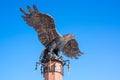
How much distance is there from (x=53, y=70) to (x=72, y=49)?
2.58 meters

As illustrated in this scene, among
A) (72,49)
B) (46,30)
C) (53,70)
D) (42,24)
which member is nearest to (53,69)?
(53,70)

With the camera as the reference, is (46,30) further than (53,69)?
Yes

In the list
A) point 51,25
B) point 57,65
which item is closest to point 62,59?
point 57,65

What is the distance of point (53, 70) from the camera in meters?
21.2

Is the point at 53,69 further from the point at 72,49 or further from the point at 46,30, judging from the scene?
the point at 72,49

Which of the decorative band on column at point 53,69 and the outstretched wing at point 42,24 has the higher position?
the outstretched wing at point 42,24

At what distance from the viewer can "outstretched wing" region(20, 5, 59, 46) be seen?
21.9 m

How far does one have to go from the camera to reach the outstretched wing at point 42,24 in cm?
2194

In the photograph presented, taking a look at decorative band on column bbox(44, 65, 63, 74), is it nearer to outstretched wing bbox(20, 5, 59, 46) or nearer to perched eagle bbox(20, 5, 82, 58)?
perched eagle bbox(20, 5, 82, 58)

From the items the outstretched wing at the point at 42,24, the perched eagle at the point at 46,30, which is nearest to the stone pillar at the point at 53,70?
the perched eagle at the point at 46,30

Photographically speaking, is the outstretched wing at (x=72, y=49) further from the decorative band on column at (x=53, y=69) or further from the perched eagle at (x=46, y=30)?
the decorative band on column at (x=53, y=69)

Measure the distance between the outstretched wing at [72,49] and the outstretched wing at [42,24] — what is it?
3.62 feet

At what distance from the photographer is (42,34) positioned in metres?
22.4

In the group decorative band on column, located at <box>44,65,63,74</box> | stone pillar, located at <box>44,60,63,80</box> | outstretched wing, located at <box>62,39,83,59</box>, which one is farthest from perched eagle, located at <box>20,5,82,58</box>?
→ decorative band on column, located at <box>44,65,63,74</box>
